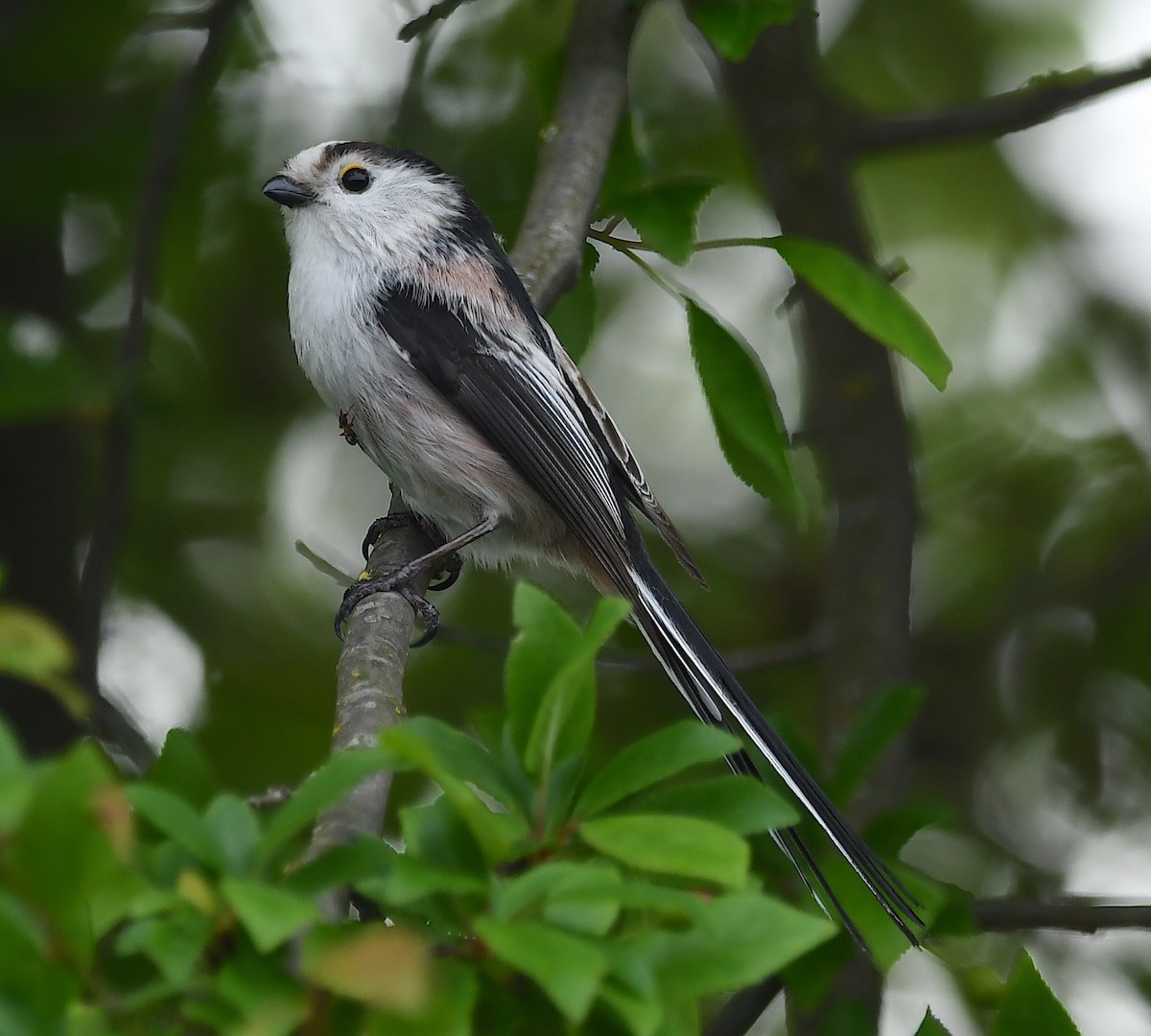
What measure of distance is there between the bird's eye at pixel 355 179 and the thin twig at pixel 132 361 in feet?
1.41

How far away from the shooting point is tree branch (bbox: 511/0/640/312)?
124 inches

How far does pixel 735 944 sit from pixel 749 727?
4.75 feet

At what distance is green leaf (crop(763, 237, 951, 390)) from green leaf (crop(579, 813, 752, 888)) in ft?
5.24

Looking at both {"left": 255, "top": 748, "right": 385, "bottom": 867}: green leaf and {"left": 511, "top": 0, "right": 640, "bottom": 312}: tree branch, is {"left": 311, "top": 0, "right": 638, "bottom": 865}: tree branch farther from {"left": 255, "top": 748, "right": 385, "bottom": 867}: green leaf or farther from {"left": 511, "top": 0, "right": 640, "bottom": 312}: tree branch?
{"left": 255, "top": 748, "right": 385, "bottom": 867}: green leaf

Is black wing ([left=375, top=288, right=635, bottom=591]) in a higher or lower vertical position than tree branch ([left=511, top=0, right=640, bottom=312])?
lower

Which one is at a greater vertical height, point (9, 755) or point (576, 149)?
point (576, 149)

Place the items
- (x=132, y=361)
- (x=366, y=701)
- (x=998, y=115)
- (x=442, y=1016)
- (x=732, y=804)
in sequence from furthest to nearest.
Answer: (x=998, y=115) → (x=132, y=361) → (x=366, y=701) → (x=732, y=804) → (x=442, y=1016)

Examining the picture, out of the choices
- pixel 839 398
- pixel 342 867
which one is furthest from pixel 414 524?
Answer: pixel 342 867

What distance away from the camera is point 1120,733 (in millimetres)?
4766

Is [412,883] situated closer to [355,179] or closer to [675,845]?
[675,845]

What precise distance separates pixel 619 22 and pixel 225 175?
1.77 meters

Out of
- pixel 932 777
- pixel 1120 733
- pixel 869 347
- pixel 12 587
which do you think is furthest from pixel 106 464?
pixel 1120 733

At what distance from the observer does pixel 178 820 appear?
136 cm

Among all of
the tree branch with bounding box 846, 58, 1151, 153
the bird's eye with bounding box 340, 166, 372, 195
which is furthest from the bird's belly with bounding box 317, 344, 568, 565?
the tree branch with bounding box 846, 58, 1151, 153
